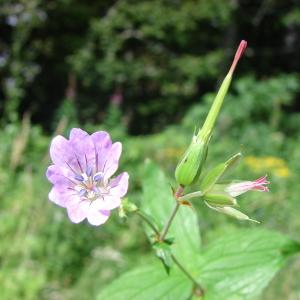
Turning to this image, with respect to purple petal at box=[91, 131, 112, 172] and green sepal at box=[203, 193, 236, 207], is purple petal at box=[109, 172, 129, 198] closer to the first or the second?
purple petal at box=[91, 131, 112, 172]

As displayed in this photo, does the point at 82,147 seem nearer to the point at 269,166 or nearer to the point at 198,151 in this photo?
the point at 198,151

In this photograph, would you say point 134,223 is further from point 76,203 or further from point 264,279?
point 76,203

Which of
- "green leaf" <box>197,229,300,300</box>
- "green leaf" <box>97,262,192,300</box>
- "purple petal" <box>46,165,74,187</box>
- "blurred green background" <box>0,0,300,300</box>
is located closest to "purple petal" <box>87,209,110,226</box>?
"purple petal" <box>46,165,74,187</box>

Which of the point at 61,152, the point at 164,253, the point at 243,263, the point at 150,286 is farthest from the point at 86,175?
the point at 243,263

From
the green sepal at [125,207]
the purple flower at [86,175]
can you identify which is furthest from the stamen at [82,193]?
the green sepal at [125,207]

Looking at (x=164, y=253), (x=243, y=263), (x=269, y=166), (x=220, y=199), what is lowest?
(x=269, y=166)

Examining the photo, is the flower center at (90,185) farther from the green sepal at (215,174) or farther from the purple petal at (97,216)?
the green sepal at (215,174)

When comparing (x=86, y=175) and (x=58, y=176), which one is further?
(x=86, y=175)
